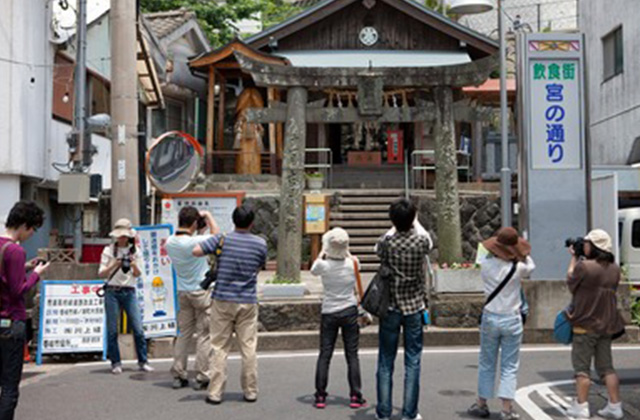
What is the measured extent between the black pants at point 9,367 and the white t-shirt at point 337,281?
2.68 m

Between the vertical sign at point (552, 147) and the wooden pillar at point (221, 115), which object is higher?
the wooden pillar at point (221, 115)

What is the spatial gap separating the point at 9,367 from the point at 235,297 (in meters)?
2.23

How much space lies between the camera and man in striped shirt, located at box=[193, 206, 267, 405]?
7.03 meters

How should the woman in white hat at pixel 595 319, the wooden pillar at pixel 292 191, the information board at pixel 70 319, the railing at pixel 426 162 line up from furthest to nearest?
the railing at pixel 426 162, the wooden pillar at pixel 292 191, the information board at pixel 70 319, the woman in white hat at pixel 595 319

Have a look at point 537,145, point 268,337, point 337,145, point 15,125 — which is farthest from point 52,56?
point 337,145

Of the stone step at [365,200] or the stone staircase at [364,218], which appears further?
the stone step at [365,200]

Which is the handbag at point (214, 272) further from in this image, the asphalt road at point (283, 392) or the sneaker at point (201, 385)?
the asphalt road at point (283, 392)

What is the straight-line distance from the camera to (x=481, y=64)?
41.9 ft

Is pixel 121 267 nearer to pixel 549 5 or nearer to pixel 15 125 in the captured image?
pixel 15 125

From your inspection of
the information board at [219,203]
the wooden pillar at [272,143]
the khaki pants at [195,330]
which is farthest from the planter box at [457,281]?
the wooden pillar at [272,143]

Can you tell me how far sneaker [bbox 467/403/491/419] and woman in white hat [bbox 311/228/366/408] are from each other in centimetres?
105

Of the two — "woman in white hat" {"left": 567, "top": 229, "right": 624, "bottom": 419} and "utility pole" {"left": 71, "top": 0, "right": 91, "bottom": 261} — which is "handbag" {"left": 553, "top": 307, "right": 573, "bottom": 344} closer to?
"woman in white hat" {"left": 567, "top": 229, "right": 624, "bottom": 419}

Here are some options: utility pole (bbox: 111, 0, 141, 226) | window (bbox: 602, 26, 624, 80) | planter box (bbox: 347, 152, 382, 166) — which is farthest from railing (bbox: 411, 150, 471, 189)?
utility pole (bbox: 111, 0, 141, 226)

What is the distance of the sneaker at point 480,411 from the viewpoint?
263 inches
